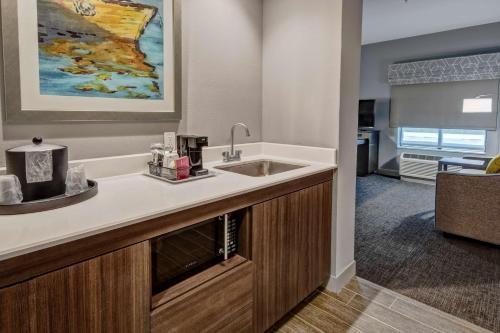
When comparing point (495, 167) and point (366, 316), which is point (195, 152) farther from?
point (495, 167)

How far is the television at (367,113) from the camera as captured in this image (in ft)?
20.0

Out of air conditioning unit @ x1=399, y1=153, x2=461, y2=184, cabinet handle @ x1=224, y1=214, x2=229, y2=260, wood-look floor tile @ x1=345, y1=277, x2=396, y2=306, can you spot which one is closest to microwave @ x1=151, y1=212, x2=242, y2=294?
cabinet handle @ x1=224, y1=214, x2=229, y2=260

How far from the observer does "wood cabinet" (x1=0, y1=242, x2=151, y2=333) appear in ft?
2.55

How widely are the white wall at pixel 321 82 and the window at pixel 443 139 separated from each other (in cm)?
442

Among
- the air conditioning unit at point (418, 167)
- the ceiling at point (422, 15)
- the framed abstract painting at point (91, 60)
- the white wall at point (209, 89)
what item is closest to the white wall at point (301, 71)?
the white wall at point (209, 89)

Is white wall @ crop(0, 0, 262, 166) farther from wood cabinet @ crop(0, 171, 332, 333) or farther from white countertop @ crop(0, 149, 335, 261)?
wood cabinet @ crop(0, 171, 332, 333)

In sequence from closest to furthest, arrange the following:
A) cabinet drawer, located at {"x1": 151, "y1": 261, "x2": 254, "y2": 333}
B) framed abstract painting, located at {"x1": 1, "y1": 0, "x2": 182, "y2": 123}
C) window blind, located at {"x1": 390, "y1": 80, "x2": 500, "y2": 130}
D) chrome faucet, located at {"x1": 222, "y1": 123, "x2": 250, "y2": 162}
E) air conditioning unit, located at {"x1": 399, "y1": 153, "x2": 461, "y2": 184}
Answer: cabinet drawer, located at {"x1": 151, "y1": 261, "x2": 254, "y2": 333}, framed abstract painting, located at {"x1": 1, "y1": 0, "x2": 182, "y2": 123}, chrome faucet, located at {"x1": 222, "y1": 123, "x2": 250, "y2": 162}, window blind, located at {"x1": 390, "y1": 80, "x2": 500, "y2": 130}, air conditioning unit, located at {"x1": 399, "y1": 153, "x2": 461, "y2": 184}

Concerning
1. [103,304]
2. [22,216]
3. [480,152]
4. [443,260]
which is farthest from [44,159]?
[480,152]

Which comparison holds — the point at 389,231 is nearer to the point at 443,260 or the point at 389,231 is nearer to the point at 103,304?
the point at 443,260

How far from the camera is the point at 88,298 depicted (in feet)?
2.95

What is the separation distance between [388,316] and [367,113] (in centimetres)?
500

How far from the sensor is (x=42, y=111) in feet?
4.36

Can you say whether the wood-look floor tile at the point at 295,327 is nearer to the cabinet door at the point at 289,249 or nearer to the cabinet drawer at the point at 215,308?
the cabinet door at the point at 289,249

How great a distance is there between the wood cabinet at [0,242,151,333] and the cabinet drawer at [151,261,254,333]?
9 cm
